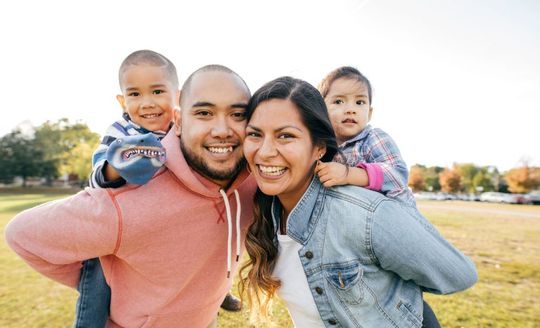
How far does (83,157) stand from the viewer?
5262 centimetres

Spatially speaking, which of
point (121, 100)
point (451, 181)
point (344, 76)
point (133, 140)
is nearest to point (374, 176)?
point (344, 76)

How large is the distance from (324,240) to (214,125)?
1.17m

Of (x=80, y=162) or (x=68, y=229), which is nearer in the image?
(x=68, y=229)

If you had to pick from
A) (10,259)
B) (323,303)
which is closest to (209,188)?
(323,303)

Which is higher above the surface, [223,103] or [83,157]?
[223,103]

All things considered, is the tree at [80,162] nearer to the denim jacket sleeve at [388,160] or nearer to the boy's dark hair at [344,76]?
the boy's dark hair at [344,76]

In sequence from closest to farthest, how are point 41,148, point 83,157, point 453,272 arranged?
point 453,272 < point 83,157 < point 41,148

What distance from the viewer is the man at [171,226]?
6.81 feet

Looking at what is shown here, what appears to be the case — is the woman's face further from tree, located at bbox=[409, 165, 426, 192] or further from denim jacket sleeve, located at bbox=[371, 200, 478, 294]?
tree, located at bbox=[409, 165, 426, 192]

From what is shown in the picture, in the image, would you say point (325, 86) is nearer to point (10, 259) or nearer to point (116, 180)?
point (116, 180)

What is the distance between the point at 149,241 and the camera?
2.25 meters

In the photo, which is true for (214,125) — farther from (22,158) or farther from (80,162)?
(22,158)

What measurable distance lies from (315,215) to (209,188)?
33.2 inches

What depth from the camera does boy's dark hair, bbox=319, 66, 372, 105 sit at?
134 inches
